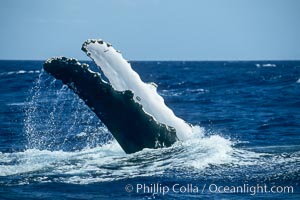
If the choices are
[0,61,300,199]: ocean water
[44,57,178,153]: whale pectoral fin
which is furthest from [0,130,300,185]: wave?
[44,57,178,153]: whale pectoral fin

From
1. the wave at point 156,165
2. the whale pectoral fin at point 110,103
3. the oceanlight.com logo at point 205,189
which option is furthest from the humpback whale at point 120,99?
the oceanlight.com logo at point 205,189

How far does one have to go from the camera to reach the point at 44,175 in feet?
28.1

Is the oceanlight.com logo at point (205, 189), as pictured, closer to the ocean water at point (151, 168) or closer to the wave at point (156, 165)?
the ocean water at point (151, 168)

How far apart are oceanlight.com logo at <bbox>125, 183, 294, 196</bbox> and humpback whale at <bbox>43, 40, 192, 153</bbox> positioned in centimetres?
151

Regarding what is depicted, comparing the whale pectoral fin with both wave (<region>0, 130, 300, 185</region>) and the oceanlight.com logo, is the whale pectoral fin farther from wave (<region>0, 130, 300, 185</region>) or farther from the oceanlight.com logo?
the oceanlight.com logo

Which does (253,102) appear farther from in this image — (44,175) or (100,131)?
(44,175)

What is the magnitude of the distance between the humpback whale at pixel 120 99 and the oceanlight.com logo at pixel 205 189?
4.95 ft

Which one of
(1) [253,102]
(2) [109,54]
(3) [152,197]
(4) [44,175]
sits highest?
(1) [253,102]

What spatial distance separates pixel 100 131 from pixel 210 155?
723 cm

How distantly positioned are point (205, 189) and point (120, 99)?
7.48ft

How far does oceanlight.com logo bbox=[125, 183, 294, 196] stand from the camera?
733 cm

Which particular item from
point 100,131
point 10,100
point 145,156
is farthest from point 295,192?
point 10,100

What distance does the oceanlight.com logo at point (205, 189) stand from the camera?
733 centimetres

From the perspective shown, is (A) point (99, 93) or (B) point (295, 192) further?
(A) point (99, 93)
